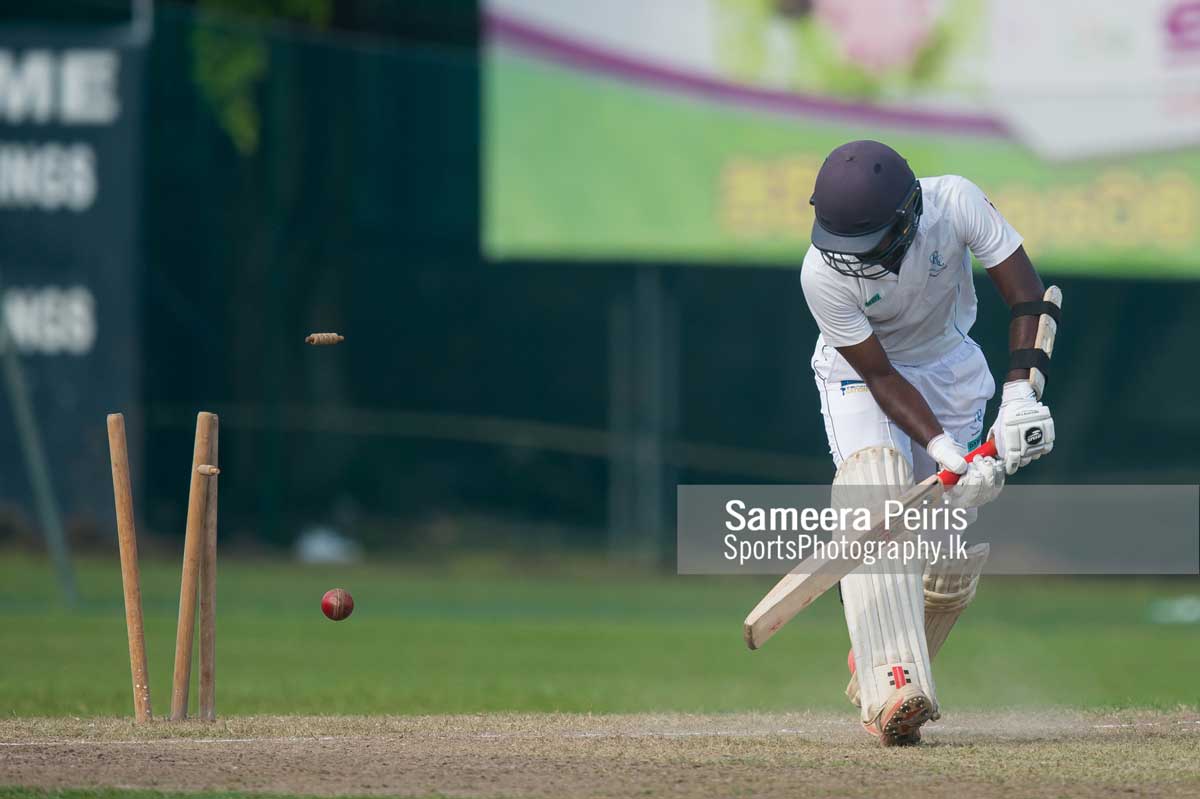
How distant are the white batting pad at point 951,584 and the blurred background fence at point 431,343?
1065 cm

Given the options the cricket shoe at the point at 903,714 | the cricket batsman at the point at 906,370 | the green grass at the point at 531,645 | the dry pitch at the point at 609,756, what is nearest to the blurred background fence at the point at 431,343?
the green grass at the point at 531,645

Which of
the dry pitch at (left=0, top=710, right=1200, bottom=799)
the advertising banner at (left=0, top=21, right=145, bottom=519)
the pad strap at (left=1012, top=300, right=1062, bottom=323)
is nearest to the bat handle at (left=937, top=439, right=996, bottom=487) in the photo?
the pad strap at (left=1012, top=300, right=1062, bottom=323)

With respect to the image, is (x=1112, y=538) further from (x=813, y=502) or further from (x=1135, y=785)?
(x=1135, y=785)

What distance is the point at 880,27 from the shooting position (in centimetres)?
1753

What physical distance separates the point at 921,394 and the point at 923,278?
48cm

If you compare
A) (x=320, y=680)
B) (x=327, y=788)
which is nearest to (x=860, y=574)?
(x=327, y=788)

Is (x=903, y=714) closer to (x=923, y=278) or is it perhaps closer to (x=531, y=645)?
(x=923, y=278)

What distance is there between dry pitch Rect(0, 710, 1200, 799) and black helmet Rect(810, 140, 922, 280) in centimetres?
175

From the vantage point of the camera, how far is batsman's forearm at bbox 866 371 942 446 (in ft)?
24.0

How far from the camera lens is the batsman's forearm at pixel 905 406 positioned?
7.32m

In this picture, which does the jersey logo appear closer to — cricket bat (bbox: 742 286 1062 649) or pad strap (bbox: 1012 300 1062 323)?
pad strap (bbox: 1012 300 1062 323)

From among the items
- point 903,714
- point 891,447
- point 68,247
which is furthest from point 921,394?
point 68,247

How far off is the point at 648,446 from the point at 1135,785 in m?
12.6

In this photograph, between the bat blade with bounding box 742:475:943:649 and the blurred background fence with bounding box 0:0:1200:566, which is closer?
the bat blade with bounding box 742:475:943:649
